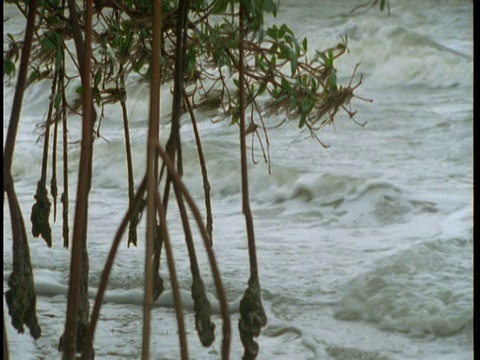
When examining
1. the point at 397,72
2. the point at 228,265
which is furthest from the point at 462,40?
the point at 228,265

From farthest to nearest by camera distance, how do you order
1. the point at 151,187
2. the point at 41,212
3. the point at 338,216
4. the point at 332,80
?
the point at 338,216
the point at 41,212
the point at 332,80
the point at 151,187

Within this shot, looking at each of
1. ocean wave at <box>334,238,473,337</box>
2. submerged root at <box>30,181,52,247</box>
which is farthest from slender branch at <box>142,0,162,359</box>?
ocean wave at <box>334,238,473,337</box>

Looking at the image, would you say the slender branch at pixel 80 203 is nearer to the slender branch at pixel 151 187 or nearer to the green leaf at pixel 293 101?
the slender branch at pixel 151 187

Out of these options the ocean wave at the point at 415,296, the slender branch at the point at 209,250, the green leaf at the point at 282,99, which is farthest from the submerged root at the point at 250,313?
the ocean wave at the point at 415,296

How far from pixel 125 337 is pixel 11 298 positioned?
0.93 metres

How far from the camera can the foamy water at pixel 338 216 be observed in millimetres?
1646

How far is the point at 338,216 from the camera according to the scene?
116 inches

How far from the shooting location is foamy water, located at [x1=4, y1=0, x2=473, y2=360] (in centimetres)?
165

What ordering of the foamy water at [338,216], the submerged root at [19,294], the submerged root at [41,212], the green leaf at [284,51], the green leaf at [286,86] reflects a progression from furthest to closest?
the foamy water at [338,216], the submerged root at [41,212], the green leaf at [286,86], the green leaf at [284,51], the submerged root at [19,294]

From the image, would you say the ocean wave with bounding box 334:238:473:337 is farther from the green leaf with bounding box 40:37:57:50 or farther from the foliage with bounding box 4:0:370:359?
the green leaf with bounding box 40:37:57:50

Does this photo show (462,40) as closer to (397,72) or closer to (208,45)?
(397,72)

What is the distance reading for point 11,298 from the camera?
604 mm

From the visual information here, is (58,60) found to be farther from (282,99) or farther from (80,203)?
(80,203)

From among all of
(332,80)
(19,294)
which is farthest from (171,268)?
(332,80)
